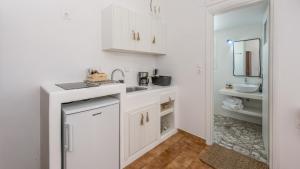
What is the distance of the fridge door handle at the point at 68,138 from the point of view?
4.00 feet

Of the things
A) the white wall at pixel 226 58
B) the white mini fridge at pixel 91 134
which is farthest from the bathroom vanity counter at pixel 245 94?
the white mini fridge at pixel 91 134

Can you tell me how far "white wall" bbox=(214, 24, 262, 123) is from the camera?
330cm

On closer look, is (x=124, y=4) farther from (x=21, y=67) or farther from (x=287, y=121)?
(x=287, y=121)

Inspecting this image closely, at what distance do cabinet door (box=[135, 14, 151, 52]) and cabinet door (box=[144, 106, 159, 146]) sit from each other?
3.21 ft

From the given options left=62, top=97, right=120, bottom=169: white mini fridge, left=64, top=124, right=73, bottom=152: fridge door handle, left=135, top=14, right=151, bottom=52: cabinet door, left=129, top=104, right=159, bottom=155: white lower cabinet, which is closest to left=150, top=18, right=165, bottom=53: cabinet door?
left=135, top=14, right=151, bottom=52: cabinet door

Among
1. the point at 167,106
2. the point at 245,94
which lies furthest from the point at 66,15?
the point at 245,94

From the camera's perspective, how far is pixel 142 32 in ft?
7.72

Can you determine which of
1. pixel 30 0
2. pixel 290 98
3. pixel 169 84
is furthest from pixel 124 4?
pixel 290 98

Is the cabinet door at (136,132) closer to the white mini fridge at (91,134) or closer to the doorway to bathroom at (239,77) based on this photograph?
the white mini fridge at (91,134)

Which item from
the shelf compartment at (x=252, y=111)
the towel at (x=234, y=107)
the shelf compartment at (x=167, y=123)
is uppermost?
the towel at (x=234, y=107)

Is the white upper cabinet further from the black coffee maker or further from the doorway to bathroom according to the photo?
the doorway to bathroom

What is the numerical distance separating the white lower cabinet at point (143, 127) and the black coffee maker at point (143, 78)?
0.63 metres

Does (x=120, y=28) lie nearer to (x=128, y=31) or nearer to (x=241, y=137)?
(x=128, y=31)

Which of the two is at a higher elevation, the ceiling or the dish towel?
the ceiling
